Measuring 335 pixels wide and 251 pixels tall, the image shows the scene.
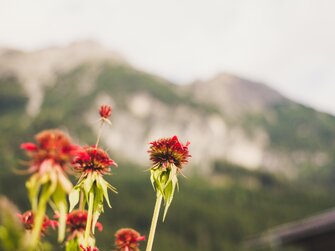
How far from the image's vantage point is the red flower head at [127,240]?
7.29 ft

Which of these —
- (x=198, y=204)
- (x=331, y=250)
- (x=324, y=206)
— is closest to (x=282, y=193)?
(x=324, y=206)

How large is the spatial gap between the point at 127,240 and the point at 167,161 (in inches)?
17.8

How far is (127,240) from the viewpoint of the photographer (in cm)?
226

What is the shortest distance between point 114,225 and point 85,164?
110643 mm

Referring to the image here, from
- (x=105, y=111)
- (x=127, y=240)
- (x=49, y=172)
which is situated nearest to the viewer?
(x=49, y=172)


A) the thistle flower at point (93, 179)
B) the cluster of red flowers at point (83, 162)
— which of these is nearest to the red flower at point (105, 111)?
the cluster of red flowers at point (83, 162)

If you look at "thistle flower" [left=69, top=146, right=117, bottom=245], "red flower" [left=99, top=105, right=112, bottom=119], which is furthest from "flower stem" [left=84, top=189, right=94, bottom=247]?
"red flower" [left=99, top=105, right=112, bottom=119]

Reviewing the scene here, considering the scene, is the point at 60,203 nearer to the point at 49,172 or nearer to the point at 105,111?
the point at 49,172

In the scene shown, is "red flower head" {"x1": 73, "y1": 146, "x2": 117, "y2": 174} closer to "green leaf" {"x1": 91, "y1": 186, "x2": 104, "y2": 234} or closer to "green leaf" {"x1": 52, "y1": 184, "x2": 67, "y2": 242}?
"green leaf" {"x1": 91, "y1": 186, "x2": 104, "y2": 234}

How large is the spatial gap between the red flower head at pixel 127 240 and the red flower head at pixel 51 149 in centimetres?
96

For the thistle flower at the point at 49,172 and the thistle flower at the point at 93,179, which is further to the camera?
the thistle flower at the point at 93,179

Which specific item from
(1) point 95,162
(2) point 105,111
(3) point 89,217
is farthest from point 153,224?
(2) point 105,111

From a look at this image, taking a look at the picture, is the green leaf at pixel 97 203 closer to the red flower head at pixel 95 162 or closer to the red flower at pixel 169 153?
the red flower head at pixel 95 162

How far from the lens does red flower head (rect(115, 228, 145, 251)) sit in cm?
222
